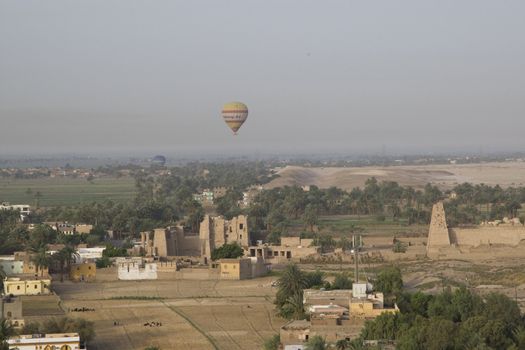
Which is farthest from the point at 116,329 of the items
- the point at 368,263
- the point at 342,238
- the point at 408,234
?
the point at 408,234

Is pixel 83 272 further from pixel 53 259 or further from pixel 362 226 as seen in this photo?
pixel 362 226

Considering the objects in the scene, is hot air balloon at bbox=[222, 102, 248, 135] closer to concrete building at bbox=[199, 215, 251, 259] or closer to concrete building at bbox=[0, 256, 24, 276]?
concrete building at bbox=[199, 215, 251, 259]

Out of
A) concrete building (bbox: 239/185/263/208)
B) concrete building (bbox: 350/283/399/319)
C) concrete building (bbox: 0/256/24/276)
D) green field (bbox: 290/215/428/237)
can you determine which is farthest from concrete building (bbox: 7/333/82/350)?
concrete building (bbox: 239/185/263/208)

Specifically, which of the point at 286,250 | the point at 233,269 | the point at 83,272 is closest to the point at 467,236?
the point at 286,250

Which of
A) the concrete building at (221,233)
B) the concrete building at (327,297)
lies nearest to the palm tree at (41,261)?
the concrete building at (221,233)

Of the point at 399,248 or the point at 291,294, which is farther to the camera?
the point at 399,248

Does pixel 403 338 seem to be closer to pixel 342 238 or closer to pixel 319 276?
pixel 319 276
